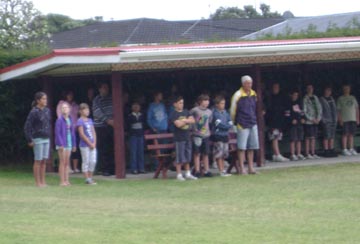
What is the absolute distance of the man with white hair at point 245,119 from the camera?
57.4 feet

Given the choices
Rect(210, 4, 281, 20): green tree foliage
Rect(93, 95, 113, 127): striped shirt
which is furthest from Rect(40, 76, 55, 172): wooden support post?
Rect(210, 4, 281, 20): green tree foliage

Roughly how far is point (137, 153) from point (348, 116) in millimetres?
5334

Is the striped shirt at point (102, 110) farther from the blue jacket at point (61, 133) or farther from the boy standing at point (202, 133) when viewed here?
the boy standing at point (202, 133)

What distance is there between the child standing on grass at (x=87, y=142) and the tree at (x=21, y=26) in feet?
31.0

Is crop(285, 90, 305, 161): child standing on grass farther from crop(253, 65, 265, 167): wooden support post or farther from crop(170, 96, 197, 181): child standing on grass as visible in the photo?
crop(170, 96, 197, 181): child standing on grass

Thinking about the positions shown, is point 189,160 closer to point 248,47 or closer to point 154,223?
point 248,47

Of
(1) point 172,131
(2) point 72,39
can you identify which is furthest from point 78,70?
(2) point 72,39

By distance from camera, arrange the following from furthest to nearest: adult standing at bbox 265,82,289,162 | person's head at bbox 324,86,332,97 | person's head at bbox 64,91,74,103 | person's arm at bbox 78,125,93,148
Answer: person's head at bbox 324,86,332,97, adult standing at bbox 265,82,289,162, person's head at bbox 64,91,74,103, person's arm at bbox 78,125,93,148

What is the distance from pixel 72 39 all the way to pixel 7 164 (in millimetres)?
22629

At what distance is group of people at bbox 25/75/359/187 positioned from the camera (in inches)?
658

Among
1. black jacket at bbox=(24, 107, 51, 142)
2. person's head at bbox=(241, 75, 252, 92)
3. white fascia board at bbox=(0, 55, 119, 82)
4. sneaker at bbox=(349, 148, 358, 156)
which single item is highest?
white fascia board at bbox=(0, 55, 119, 82)

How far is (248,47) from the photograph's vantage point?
56.6ft

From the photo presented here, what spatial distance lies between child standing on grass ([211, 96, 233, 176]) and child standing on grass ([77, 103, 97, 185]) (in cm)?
236

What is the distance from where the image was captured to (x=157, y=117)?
A: 60.9ft
